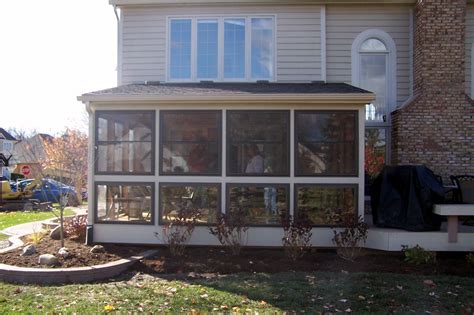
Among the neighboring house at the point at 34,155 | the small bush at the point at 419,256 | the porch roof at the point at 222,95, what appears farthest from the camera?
the neighboring house at the point at 34,155

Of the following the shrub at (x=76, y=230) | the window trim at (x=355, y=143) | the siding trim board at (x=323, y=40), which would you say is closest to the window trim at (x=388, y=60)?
the siding trim board at (x=323, y=40)

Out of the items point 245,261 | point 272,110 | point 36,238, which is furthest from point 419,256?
point 36,238

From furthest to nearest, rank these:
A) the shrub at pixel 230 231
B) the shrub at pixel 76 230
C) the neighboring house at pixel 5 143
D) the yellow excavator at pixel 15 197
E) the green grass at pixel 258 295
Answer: the neighboring house at pixel 5 143, the yellow excavator at pixel 15 197, the shrub at pixel 76 230, the shrub at pixel 230 231, the green grass at pixel 258 295

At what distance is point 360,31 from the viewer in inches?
445

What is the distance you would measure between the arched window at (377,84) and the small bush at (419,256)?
3.78 meters

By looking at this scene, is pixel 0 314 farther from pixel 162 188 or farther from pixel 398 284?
pixel 398 284

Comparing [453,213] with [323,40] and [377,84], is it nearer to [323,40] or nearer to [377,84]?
[377,84]

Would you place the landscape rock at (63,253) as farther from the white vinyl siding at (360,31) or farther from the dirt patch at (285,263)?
the white vinyl siding at (360,31)

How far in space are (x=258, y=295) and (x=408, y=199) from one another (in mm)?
3992

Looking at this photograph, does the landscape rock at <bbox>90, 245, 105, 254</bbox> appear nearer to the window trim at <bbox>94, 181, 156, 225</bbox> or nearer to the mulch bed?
the mulch bed

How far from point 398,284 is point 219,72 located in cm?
673

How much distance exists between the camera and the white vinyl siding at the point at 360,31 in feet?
37.0

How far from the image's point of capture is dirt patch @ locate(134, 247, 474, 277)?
287 inches

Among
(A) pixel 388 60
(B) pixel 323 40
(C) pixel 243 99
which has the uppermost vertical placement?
(B) pixel 323 40
